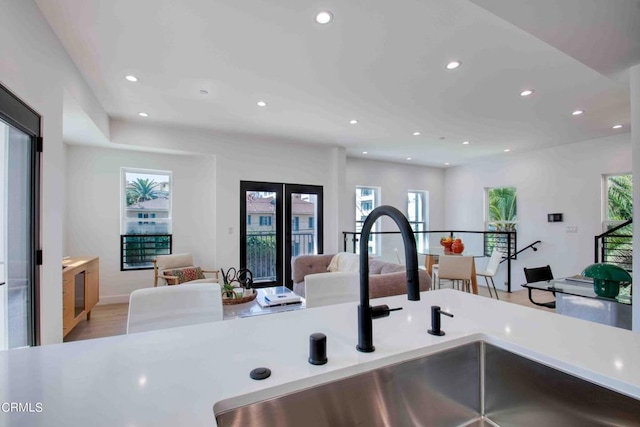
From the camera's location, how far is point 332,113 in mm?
3996

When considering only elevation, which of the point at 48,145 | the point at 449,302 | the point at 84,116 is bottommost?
the point at 449,302

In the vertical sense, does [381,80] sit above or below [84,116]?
above

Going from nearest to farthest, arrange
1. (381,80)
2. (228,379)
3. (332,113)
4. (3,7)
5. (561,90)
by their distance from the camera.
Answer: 1. (228,379)
2. (3,7)
3. (381,80)
4. (561,90)
5. (332,113)

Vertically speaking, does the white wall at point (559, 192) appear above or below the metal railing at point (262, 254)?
above

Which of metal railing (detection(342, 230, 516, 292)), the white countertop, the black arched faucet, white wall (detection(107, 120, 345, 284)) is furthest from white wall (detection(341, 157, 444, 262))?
the black arched faucet

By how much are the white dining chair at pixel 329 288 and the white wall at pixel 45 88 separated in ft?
6.57

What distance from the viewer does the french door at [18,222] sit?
1.82 metres

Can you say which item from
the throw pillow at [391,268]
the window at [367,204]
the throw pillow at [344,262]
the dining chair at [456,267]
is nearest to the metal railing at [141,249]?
the throw pillow at [344,262]

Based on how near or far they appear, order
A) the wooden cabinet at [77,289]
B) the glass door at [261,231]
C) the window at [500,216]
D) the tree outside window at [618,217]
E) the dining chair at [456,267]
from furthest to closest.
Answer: the window at [500,216] → the glass door at [261,231] → the tree outside window at [618,217] → the dining chair at [456,267] → the wooden cabinet at [77,289]

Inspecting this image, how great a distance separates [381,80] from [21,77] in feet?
9.20

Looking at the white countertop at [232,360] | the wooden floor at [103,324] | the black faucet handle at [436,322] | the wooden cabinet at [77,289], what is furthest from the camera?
the wooden floor at [103,324]

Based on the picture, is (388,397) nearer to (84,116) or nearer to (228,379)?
(228,379)

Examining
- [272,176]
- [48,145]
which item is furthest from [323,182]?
[48,145]

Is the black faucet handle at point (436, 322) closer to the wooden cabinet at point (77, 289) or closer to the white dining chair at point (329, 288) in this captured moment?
the white dining chair at point (329, 288)
